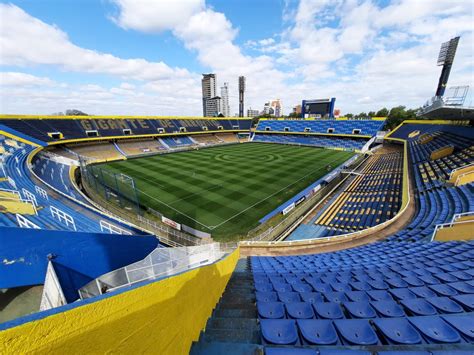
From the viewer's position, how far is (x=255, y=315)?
378 cm

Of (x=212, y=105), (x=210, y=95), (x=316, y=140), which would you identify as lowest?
(x=316, y=140)

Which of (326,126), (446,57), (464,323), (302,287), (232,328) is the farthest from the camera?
(326,126)

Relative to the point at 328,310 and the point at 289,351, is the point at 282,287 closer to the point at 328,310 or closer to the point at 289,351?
the point at 328,310

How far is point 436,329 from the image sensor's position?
2.89 m

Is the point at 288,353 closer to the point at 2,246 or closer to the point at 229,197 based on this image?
the point at 2,246

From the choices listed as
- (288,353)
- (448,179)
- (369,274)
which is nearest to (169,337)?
(288,353)

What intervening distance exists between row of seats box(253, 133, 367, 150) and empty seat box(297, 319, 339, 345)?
52.8 metres

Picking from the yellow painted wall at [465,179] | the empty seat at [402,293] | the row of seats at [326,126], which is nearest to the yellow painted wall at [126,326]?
the empty seat at [402,293]

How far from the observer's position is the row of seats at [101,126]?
33681 millimetres

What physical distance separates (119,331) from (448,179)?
73.8 ft

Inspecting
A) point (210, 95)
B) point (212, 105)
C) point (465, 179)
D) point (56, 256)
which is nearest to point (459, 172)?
point (465, 179)

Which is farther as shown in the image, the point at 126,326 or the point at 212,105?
the point at 212,105

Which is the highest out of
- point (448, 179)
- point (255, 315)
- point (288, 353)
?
point (288, 353)

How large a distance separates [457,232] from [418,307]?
9.05 meters
